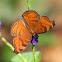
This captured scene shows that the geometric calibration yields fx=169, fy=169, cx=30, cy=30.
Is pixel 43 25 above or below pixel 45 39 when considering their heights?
above

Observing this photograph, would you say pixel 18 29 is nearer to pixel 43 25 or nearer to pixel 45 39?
pixel 43 25

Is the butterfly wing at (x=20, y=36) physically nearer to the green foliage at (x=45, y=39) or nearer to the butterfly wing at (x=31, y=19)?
the butterfly wing at (x=31, y=19)

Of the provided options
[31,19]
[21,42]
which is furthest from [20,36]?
[31,19]

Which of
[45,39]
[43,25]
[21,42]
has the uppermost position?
[43,25]

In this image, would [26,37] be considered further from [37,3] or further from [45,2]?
[45,2]

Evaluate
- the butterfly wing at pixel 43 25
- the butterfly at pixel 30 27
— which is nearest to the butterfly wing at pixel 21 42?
the butterfly at pixel 30 27

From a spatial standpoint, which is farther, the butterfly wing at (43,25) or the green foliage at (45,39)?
the green foliage at (45,39)
